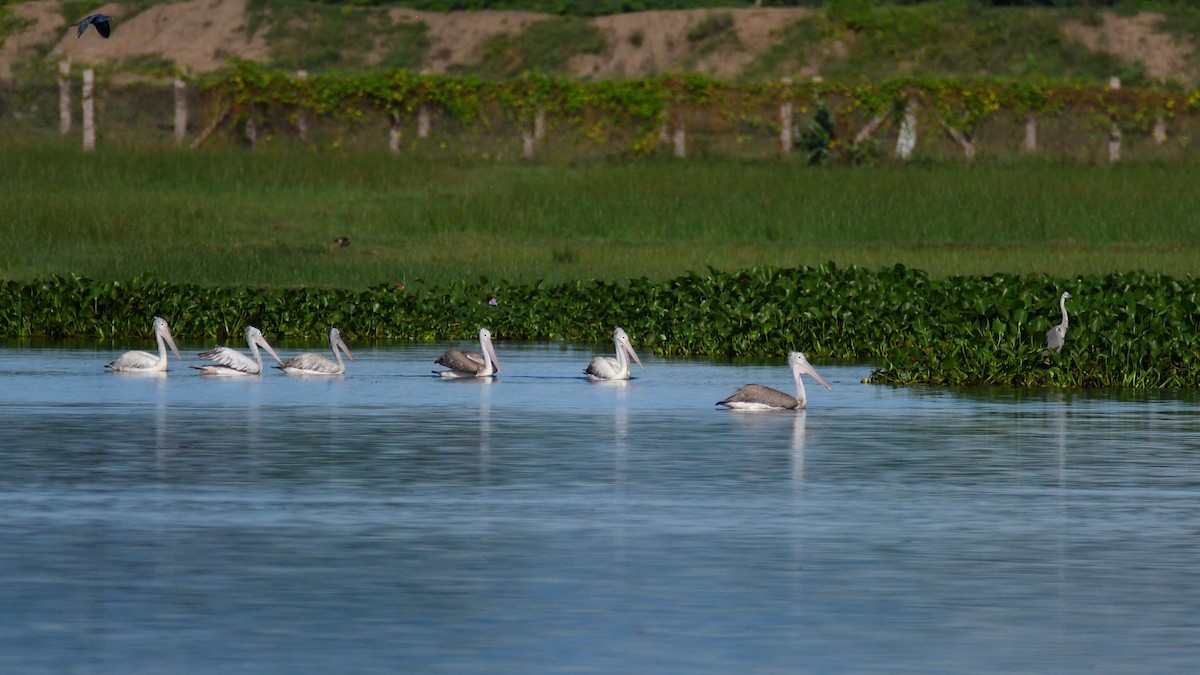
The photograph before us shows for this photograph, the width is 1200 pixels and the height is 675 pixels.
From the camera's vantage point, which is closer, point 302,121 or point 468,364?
point 468,364

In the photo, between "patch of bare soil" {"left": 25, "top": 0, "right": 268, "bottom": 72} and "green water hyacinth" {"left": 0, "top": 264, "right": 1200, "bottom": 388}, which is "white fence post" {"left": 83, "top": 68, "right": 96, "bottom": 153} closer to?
"green water hyacinth" {"left": 0, "top": 264, "right": 1200, "bottom": 388}

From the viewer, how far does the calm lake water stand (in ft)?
34.8

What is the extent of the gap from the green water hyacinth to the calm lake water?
1.36 meters

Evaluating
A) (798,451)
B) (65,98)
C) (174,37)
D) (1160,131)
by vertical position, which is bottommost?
(798,451)

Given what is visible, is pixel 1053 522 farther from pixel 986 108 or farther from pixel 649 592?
pixel 986 108

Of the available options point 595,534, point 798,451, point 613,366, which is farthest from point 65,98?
point 595,534

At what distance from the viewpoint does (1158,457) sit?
18.0 meters

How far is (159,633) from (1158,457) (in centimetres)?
914

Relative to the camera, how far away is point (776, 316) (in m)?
28.9

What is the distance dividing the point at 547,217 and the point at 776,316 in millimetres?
15660

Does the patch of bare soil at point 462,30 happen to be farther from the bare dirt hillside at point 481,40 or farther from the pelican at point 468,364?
the pelican at point 468,364

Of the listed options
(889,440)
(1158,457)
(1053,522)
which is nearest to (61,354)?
(889,440)

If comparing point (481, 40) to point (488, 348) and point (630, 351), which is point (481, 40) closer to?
point (488, 348)

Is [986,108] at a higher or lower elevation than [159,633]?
higher
